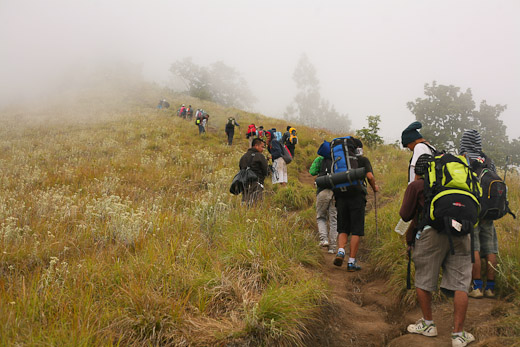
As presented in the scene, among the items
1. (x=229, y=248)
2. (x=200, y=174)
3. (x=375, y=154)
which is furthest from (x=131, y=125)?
(x=229, y=248)

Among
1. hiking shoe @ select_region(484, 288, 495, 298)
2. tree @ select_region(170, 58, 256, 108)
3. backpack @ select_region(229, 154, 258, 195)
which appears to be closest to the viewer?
hiking shoe @ select_region(484, 288, 495, 298)

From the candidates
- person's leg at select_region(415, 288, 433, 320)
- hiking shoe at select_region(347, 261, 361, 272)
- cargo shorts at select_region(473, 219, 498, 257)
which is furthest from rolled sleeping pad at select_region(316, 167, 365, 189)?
person's leg at select_region(415, 288, 433, 320)

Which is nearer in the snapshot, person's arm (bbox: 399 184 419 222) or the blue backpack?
person's arm (bbox: 399 184 419 222)

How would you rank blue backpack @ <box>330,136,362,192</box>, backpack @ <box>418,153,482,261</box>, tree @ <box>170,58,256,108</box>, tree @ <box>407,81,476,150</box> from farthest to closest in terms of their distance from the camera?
tree @ <box>170,58,256,108</box> → tree @ <box>407,81,476,150</box> → blue backpack @ <box>330,136,362,192</box> → backpack @ <box>418,153,482,261</box>

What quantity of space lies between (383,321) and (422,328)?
503 mm

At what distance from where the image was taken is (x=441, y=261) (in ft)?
9.39

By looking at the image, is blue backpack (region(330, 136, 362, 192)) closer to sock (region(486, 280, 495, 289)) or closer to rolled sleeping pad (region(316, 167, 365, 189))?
rolled sleeping pad (region(316, 167, 365, 189))

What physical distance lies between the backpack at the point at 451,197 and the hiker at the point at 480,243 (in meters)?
0.98

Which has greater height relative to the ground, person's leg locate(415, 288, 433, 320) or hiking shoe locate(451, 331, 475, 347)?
Answer: person's leg locate(415, 288, 433, 320)

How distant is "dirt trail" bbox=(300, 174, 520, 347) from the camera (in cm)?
282

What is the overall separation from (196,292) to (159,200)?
3039 millimetres

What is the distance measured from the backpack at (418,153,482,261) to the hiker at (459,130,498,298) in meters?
0.98

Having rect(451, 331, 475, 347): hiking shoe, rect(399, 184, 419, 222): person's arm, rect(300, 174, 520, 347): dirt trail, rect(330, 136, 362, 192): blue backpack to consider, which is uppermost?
rect(330, 136, 362, 192): blue backpack

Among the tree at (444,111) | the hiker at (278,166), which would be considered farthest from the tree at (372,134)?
the tree at (444,111)
